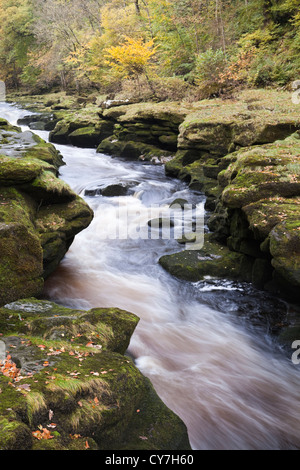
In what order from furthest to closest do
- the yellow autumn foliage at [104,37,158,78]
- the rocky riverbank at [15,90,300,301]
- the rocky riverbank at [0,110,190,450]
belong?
the yellow autumn foliage at [104,37,158,78] → the rocky riverbank at [15,90,300,301] → the rocky riverbank at [0,110,190,450]

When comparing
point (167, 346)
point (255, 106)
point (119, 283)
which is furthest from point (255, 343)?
point (255, 106)

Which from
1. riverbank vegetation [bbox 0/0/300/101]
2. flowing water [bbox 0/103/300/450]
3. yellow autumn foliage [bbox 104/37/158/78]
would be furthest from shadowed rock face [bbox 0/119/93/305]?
yellow autumn foliage [bbox 104/37/158/78]

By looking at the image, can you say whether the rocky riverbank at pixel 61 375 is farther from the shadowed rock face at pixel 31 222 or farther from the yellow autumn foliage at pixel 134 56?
the yellow autumn foliage at pixel 134 56

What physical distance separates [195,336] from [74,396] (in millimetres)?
3457

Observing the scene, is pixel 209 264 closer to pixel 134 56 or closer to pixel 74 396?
pixel 74 396

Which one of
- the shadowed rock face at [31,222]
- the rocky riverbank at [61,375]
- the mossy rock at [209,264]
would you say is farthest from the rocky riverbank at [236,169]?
the rocky riverbank at [61,375]

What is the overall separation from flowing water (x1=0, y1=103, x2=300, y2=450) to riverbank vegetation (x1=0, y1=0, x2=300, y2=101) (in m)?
9.84

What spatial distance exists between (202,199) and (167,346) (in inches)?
259

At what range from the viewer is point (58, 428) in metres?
2.51

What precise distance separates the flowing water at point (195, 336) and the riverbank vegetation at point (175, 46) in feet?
32.3

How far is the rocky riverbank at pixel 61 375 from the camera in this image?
8.14 ft

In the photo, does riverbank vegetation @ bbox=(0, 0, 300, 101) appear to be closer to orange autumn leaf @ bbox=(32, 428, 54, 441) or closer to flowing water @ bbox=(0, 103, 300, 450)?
flowing water @ bbox=(0, 103, 300, 450)

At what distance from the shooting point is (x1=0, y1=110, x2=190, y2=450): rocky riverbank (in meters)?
2.48

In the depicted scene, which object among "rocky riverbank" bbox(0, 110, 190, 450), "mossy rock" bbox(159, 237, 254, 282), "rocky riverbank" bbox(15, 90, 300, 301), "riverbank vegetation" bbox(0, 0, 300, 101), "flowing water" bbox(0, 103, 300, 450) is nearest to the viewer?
"rocky riverbank" bbox(0, 110, 190, 450)
